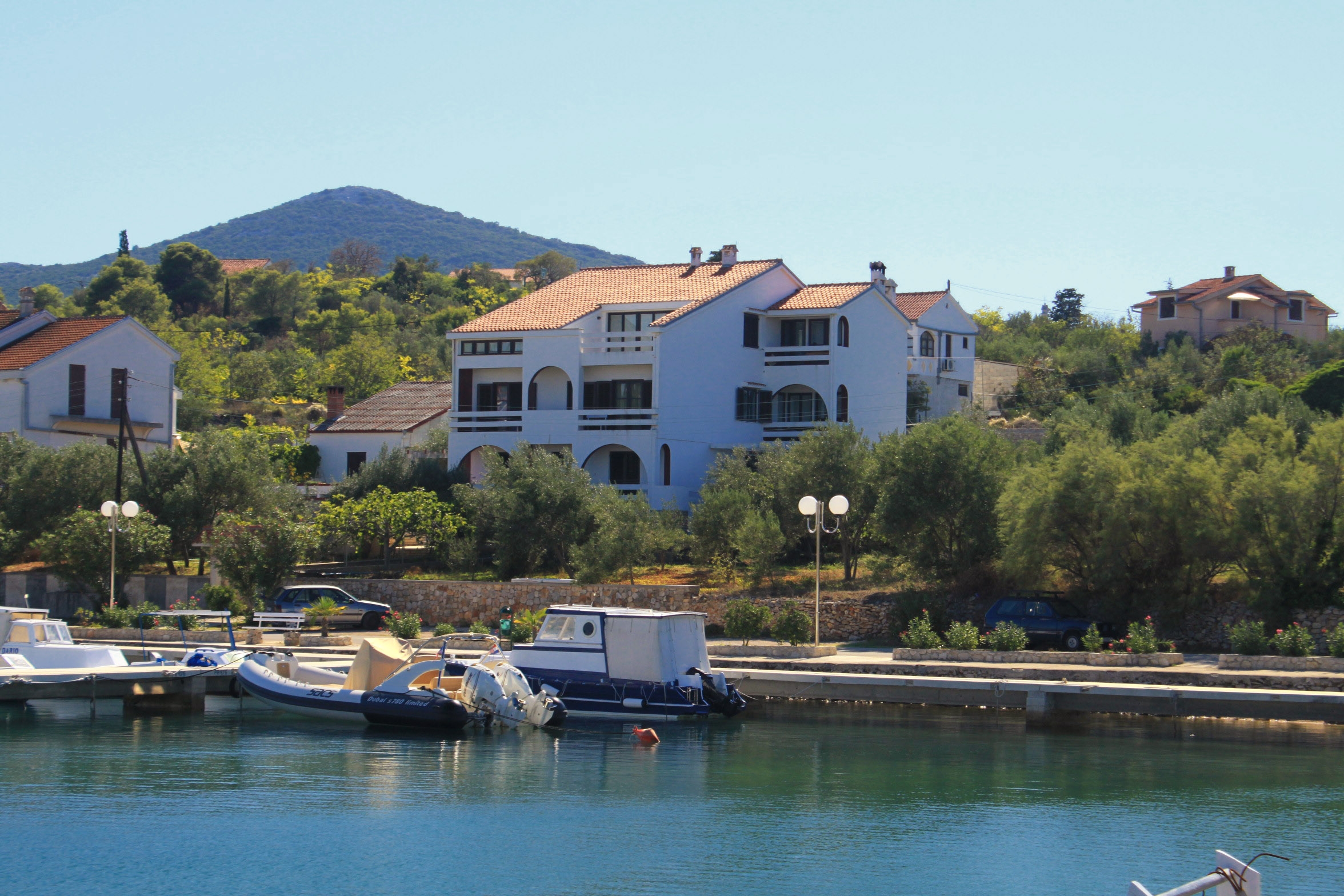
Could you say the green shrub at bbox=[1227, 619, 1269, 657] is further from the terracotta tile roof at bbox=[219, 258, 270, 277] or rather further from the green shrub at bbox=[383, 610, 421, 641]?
the terracotta tile roof at bbox=[219, 258, 270, 277]

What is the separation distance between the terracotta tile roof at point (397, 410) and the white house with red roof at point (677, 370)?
857 cm

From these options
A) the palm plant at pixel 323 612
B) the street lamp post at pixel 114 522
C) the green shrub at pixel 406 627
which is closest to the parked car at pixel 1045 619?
the green shrub at pixel 406 627

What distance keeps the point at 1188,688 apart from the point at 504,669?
49.9ft

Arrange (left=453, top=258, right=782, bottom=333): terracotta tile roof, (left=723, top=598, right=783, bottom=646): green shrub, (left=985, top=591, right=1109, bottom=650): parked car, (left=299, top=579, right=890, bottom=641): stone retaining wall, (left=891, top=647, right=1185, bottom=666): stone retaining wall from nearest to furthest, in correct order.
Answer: (left=891, top=647, right=1185, bottom=666): stone retaining wall
(left=985, top=591, right=1109, bottom=650): parked car
(left=723, top=598, right=783, bottom=646): green shrub
(left=299, top=579, right=890, bottom=641): stone retaining wall
(left=453, top=258, right=782, bottom=333): terracotta tile roof

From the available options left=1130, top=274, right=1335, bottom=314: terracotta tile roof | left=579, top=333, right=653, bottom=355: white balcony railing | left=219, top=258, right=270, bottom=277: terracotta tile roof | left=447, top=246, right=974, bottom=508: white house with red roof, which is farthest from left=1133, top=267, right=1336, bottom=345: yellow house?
left=219, top=258, right=270, bottom=277: terracotta tile roof

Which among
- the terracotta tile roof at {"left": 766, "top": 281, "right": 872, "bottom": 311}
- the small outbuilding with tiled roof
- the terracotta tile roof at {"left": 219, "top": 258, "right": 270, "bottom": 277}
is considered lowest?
the small outbuilding with tiled roof

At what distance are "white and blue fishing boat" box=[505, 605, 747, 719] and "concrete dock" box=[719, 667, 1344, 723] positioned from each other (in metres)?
2.04

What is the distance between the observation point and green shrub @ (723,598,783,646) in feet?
120

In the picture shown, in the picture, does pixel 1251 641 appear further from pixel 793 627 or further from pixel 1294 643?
pixel 793 627

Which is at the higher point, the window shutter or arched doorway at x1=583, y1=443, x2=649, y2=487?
the window shutter

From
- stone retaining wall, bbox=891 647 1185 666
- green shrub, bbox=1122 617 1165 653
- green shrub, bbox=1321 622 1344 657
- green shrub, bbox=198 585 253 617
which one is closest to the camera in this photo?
green shrub, bbox=1321 622 1344 657

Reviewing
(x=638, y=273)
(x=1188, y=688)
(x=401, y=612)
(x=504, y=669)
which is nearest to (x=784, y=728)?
(x=504, y=669)

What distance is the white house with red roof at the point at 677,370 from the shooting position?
54344mm

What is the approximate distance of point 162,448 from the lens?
50.1 metres
